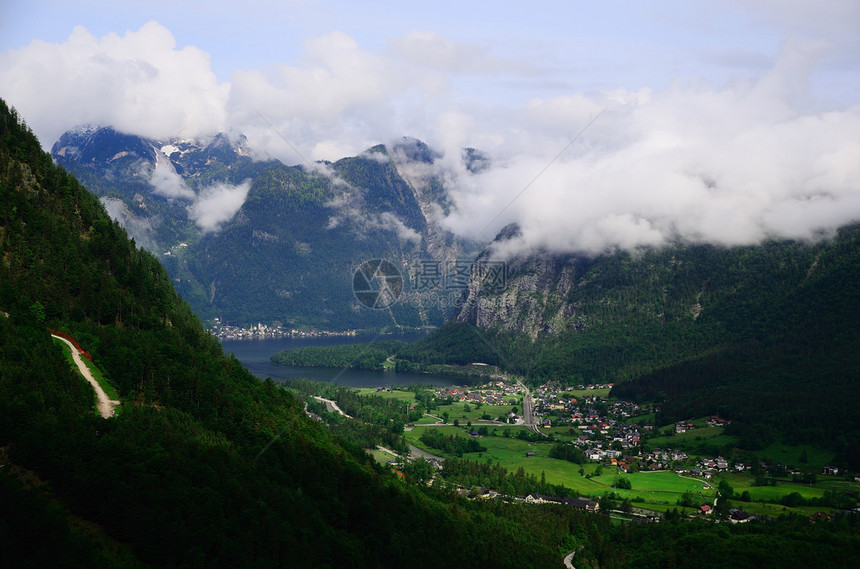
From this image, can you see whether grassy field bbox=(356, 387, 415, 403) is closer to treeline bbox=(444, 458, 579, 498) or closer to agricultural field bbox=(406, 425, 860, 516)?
agricultural field bbox=(406, 425, 860, 516)

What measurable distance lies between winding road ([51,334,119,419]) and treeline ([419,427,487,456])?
62.7 m

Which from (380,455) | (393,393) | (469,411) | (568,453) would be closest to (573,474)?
(568,453)

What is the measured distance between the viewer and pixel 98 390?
45.9 metres

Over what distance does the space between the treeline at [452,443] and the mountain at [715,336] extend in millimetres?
37112

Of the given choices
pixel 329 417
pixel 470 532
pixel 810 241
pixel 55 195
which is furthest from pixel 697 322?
pixel 55 195

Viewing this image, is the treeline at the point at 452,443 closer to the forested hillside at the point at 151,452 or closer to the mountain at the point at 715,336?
the forested hillside at the point at 151,452

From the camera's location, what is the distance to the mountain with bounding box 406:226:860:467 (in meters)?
108

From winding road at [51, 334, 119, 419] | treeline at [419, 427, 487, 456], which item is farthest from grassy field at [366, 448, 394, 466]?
winding road at [51, 334, 119, 419]

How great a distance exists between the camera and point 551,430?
119750mm

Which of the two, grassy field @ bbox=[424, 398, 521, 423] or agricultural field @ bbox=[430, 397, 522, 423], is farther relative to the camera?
grassy field @ bbox=[424, 398, 521, 423]

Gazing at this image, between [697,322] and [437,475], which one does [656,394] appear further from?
[437,475]

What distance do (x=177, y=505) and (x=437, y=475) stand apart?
51.9m

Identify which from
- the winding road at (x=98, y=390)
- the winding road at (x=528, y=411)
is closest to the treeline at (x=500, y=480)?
the winding road at (x=528, y=411)

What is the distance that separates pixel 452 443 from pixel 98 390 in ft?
216
